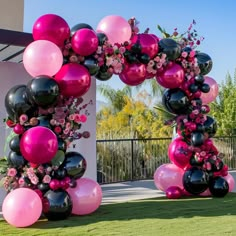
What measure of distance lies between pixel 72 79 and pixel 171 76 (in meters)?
2.17

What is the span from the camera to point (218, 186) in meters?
7.69

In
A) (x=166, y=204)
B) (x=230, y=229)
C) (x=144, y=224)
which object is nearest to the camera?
(x=230, y=229)

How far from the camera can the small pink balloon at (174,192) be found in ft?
25.5

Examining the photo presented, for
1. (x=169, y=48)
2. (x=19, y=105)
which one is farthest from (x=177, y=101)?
(x=19, y=105)

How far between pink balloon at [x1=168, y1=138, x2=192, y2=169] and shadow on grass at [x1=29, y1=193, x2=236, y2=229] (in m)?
0.69

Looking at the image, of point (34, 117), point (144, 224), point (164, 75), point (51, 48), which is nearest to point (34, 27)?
point (51, 48)

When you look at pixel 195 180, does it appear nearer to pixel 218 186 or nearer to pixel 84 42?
pixel 218 186

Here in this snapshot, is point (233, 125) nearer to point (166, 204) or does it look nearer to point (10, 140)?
point (166, 204)

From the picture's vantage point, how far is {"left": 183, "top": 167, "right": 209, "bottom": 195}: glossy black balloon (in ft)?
24.8

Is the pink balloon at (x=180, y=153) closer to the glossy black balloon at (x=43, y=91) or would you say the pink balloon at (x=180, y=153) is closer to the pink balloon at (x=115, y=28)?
the pink balloon at (x=115, y=28)

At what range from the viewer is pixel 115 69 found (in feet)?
21.8

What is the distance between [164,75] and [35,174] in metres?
2.97

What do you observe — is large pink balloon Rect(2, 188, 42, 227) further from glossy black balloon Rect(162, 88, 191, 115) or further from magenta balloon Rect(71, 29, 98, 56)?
glossy black balloon Rect(162, 88, 191, 115)

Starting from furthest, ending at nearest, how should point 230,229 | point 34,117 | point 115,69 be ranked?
point 115,69, point 34,117, point 230,229
